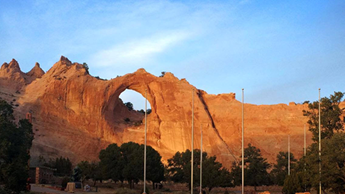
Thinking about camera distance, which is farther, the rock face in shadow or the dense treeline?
the rock face in shadow

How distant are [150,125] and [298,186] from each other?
46.2m

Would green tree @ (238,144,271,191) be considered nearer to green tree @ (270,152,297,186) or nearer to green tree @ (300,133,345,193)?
green tree @ (270,152,297,186)

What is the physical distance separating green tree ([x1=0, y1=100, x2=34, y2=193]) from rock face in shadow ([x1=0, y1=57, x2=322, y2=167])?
3344cm

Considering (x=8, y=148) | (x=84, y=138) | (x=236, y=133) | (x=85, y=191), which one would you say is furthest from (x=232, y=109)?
(x=8, y=148)

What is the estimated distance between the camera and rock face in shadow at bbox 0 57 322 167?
87.9 m

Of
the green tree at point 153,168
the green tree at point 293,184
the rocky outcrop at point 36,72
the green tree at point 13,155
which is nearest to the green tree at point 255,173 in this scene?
the green tree at point 153,168

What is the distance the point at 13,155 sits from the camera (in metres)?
47.6

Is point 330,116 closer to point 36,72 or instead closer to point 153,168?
point 153,168

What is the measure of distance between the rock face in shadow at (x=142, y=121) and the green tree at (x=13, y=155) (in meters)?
33.4

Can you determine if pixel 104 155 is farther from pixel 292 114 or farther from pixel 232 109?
pixel 292 114

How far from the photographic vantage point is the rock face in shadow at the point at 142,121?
3462 inches

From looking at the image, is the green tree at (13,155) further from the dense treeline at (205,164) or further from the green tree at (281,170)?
the green tree at (281,170)

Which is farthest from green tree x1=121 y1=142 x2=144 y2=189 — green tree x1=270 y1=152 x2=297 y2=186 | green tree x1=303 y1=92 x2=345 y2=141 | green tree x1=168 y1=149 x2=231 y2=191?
green tree x1=303 y1=92 x2=345 y2=141

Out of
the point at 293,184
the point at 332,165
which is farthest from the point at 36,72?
the point at 332,165
